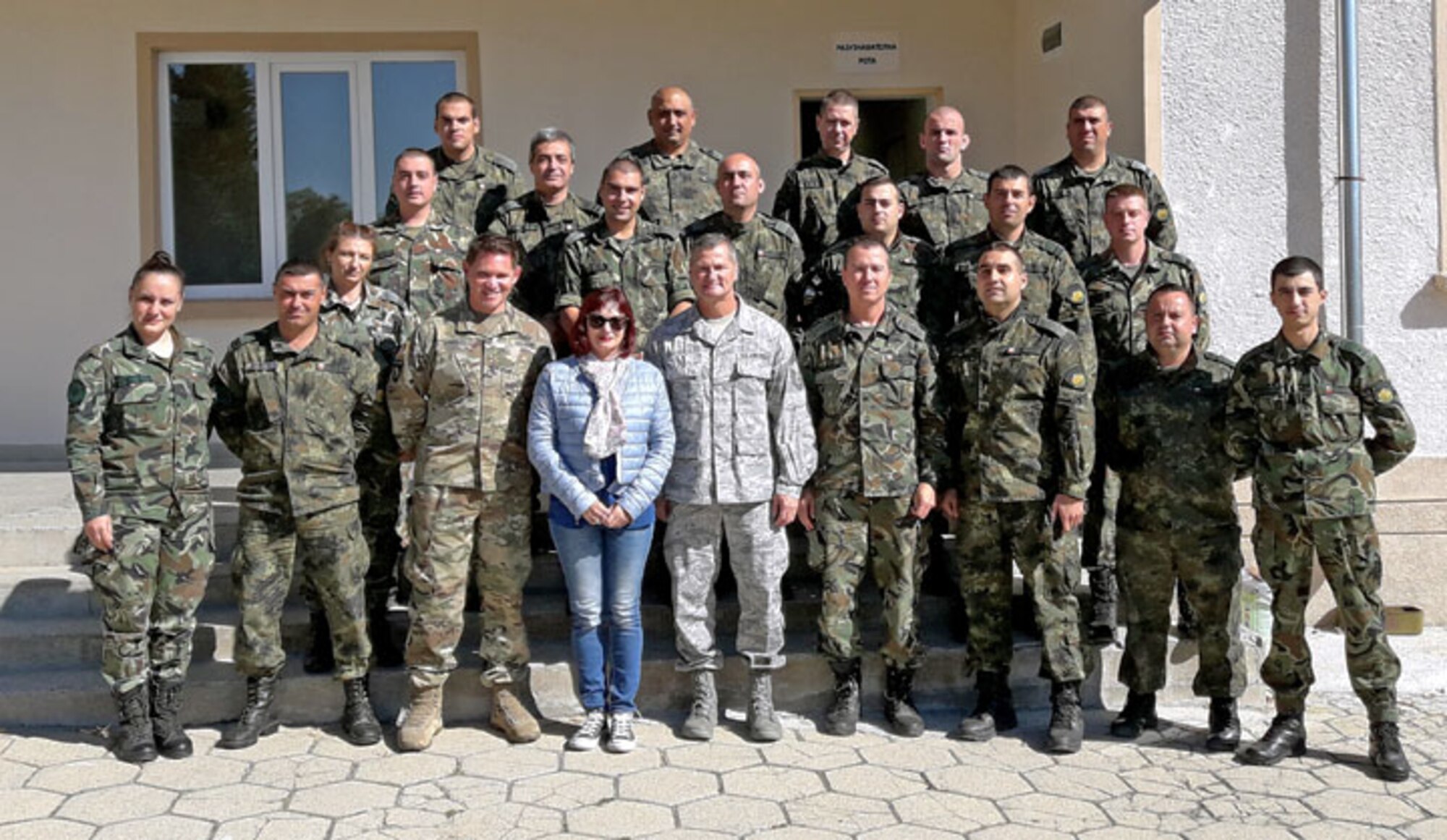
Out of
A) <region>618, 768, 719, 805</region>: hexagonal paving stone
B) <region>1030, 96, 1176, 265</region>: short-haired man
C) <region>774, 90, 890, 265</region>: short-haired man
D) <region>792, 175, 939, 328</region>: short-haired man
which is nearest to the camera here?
<region>618, 768, 719, 805</region>: hexagonal paving stone

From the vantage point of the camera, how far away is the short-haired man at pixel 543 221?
5.38 m

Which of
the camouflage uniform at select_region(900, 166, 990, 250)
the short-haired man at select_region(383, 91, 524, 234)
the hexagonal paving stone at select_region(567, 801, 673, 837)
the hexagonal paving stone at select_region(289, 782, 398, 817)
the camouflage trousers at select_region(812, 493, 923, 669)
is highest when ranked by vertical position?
the short-haired man at select_region(383, 91, 524, 234)

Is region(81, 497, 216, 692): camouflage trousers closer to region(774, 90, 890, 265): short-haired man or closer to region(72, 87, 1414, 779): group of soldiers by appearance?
region(72, 87, 1414, 779): group of soldiers

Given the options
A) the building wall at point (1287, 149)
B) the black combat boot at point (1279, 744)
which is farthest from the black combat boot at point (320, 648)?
the building wall at point (1287, 149)

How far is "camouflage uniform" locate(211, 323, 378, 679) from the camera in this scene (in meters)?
4.54

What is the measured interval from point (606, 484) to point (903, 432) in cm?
111

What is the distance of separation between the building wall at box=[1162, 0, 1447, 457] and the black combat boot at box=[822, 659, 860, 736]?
3.05 metres

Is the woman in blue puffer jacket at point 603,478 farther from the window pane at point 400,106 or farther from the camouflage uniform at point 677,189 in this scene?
the window pane at point 400,106

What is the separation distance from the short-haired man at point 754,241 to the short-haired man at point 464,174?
99cm

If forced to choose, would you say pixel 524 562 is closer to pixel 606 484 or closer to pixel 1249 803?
pixel 606 484

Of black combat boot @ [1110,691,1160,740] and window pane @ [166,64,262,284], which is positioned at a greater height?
window pane @ [166,64,262,284]

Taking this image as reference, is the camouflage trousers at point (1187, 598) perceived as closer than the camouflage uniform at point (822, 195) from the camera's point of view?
Yes

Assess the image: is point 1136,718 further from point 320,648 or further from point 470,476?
point 320,648

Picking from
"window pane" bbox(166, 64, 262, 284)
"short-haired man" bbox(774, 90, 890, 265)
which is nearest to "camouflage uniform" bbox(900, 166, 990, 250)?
"short-haired man" bbox(774, 90, 890, 265)
